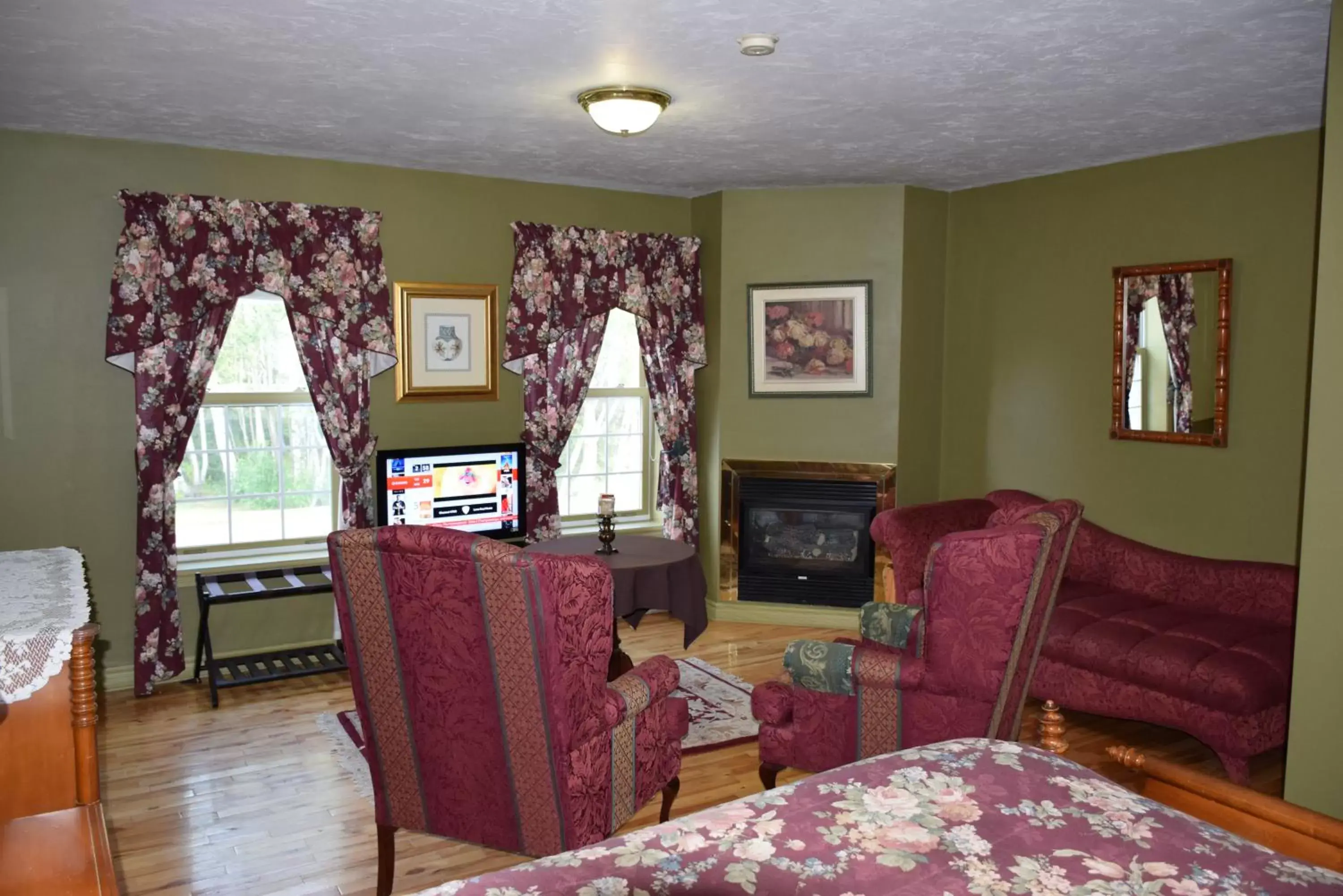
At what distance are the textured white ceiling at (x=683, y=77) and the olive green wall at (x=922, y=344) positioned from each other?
76 centimetres

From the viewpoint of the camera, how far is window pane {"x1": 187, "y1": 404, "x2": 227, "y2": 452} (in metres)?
5.24

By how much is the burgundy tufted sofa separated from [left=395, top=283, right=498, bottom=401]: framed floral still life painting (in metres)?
2.37

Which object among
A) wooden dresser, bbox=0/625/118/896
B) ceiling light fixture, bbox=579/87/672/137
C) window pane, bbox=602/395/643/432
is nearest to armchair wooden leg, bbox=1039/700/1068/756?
wooden dresser, bbox=0/625/118/896

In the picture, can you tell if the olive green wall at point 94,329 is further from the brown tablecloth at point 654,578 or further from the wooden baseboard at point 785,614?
the wooden baseboard at point 785,614

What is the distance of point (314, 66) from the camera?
3678 millimetres

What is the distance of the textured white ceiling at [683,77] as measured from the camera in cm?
313

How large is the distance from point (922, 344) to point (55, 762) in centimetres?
486

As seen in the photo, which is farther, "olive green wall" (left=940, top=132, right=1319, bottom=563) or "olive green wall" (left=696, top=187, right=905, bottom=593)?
"olive green wall" (left=696, top=187, right=905, bottom=593)

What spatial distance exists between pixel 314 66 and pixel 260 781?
2657mm

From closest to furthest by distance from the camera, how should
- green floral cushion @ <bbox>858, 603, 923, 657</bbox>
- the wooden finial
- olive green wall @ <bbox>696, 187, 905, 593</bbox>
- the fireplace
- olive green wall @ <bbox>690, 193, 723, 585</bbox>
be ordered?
the wooden finial
green floral cushion @ <bbox>858, 603, 923, 657</bbox>
olive green wall @ <bbox>696, 187, 905, 593</bbox>
the fireplace
olive green wall @ <bbox>690, 193, 723, 585</bbox>

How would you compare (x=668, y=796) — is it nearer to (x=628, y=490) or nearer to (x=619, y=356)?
(x=628, y=490)

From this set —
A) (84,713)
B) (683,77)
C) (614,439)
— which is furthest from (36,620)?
(614,439)

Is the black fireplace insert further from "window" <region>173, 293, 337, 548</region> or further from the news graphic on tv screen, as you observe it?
"window" <region>173, 293, 337, 548</region>

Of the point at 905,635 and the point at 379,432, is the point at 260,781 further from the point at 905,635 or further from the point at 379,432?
the point at 905,635
